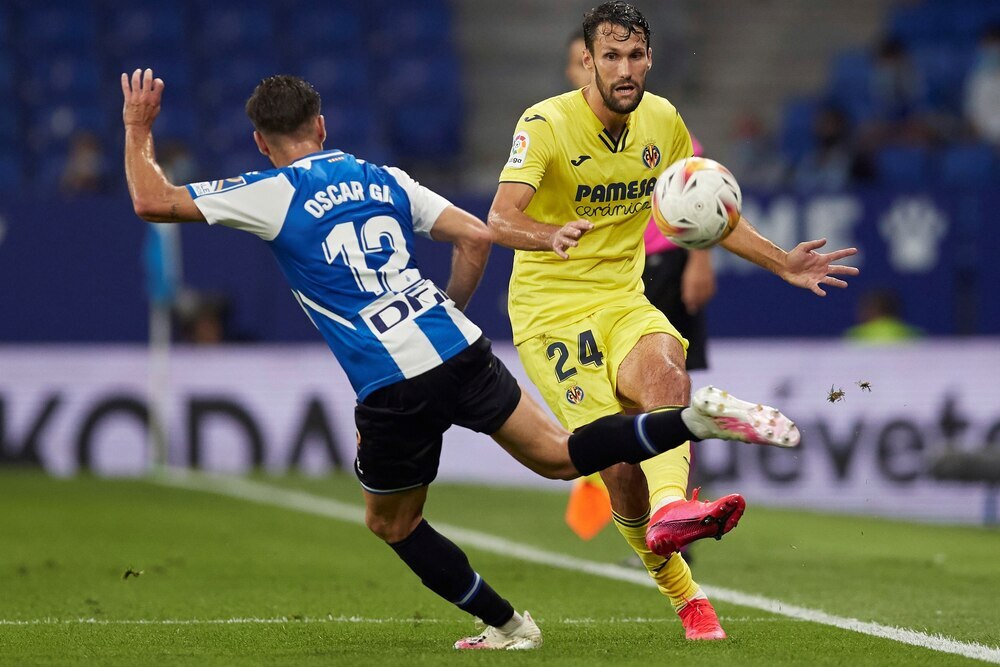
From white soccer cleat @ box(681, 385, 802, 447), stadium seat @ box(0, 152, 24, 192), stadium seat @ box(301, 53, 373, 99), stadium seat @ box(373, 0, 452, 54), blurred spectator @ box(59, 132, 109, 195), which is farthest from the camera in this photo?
stadium seat @ box(373, 0, 452, 54)

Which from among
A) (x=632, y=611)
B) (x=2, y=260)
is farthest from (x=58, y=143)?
(x=632, y=611)

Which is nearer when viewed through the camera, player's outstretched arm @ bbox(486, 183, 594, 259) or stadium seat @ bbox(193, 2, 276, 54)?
player's outstretched arm @ bbox(486, 183, 594, 259)

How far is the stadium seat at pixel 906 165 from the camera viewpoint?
1589cm

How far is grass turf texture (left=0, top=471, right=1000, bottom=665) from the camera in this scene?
558cm

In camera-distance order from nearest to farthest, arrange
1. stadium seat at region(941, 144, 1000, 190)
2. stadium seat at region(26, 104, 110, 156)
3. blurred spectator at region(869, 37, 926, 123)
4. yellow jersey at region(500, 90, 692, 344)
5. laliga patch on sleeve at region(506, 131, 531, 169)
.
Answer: laliga patch on sleeve at region(506, 131, 531, 169) < yellow jersey at region(500, 90, 692, 344) < stadium seat at region(941, 144, 1000, 190) < blurred spectator at region(869, 37, 926, 123) < stadium seat at region(26, 104, 110, 156)

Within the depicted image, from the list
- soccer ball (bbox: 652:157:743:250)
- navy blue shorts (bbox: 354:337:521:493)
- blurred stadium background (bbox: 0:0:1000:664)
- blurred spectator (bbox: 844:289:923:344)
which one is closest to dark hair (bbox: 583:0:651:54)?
soccer ball (bbox: 652:157:743:250)

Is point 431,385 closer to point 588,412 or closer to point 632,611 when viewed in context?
point 588,412

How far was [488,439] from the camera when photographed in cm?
1380

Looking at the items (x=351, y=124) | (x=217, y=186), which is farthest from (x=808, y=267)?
(x=351, y=124)

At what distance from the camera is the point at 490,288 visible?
15.5 meters

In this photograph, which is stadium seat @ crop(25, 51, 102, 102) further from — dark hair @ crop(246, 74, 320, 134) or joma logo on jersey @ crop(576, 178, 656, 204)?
dark hair @ crop(246, 74, 320, 134)

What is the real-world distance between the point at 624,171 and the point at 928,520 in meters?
6.70

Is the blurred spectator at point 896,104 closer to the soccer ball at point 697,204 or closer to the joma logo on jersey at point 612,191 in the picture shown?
the joma logo on jersey at point 612,191

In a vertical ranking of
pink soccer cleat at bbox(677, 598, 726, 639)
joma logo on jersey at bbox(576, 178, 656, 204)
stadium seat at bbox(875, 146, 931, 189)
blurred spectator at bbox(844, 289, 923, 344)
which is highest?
joma logo on jersey at bbox(576, 178, 656, 204)
